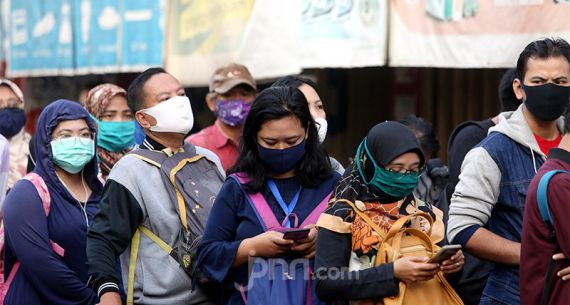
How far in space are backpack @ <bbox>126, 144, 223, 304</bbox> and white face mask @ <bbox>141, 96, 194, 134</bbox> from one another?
0.12 metres

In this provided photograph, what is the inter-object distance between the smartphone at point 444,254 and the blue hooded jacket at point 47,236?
197cm

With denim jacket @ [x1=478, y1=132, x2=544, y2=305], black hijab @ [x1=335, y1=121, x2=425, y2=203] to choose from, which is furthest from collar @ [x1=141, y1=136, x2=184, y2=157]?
denim jacket @ [x1=478, y1=132, x2=544, y2=305]

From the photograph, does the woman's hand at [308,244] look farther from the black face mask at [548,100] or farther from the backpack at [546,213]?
the black face mask at [548,100]

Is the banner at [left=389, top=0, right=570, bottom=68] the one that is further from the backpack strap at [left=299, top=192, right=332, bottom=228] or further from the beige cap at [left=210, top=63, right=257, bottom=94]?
the backpack strap at [left=299, top=192, right=332, bottom=228]

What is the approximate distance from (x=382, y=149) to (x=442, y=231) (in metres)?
0.47

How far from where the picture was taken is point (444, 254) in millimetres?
4059

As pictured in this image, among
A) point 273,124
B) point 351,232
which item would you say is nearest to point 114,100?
point 273,124

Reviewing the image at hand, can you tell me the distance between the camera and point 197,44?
8.51 m

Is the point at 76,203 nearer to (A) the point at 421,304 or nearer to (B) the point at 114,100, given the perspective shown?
(B) the point at 114,100

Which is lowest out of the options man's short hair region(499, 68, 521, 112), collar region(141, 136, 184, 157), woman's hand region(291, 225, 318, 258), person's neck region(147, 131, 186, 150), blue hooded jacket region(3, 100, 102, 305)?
blue hooded jacket region(3, 100, 102, 305)

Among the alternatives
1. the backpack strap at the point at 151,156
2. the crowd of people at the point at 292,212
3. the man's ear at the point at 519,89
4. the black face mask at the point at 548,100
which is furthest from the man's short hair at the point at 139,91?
the black face mask at the point at 548,100

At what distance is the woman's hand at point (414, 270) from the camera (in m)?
4.13

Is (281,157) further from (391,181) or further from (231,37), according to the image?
(231,37)

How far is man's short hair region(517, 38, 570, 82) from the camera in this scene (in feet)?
15.3
